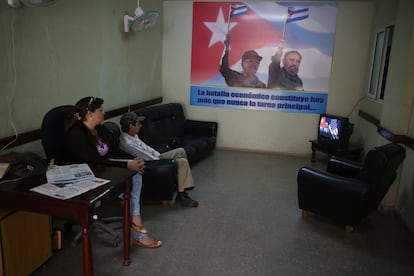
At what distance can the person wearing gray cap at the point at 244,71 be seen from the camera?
5.52 metres

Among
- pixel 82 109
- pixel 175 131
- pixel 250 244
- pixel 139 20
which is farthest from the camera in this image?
pixel 175 131

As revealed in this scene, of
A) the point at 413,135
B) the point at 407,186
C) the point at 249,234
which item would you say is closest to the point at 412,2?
the point at 413,135

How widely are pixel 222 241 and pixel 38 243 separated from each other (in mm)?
1407

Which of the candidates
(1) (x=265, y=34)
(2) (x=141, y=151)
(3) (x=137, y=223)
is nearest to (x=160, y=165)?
(2) (x=141, y=151)

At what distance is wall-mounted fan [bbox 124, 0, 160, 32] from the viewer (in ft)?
13.1

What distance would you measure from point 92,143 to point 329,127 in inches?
148

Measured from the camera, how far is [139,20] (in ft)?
13.3

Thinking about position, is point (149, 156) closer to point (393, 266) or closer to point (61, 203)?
point (61, 203)

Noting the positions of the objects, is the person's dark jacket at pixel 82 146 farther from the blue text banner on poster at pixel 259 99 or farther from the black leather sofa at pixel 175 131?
the blue text banner on poster at pixel 259 99

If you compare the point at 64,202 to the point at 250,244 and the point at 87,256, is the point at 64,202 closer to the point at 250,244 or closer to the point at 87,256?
the point at 87,256

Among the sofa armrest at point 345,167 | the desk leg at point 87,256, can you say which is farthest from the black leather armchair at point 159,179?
the sofa armrest at point 345,167

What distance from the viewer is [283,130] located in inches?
222

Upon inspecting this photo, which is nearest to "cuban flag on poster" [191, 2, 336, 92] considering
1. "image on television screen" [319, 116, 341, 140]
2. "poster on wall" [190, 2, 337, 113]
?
"poster on wall" [190, 2, 337, 113]

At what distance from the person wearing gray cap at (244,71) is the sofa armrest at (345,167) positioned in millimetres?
2264
